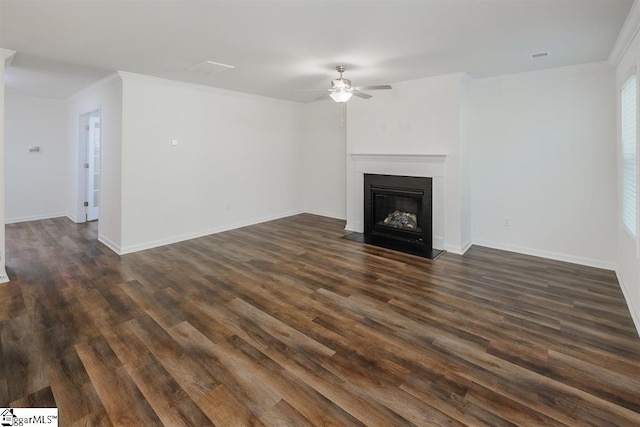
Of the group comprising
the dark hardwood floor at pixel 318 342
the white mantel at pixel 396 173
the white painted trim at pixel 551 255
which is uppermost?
the white mantel at pixel 396 173

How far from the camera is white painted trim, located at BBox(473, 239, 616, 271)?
420 cm

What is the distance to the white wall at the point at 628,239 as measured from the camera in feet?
9.17

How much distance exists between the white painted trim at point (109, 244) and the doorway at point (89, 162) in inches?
75.9

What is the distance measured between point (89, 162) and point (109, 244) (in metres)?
2.86

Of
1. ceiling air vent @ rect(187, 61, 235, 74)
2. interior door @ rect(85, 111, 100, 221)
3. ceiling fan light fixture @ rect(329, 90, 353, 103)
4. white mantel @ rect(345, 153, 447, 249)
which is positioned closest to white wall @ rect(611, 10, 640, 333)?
white mantel @ rect(345, 153, 447, 249)

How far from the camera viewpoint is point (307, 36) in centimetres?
325

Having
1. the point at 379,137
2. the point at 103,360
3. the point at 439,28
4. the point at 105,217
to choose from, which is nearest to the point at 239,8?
the point at 439,28

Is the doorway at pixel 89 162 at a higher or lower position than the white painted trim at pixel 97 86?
lower

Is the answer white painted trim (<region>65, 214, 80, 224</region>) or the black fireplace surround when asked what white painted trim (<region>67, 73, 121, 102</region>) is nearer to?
white painted trim (<region>65, 214, 80, 224</region>)

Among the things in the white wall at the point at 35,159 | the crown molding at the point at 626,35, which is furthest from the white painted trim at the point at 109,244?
the crown molding at the point at 626,35

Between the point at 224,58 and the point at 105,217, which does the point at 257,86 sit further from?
the point at 105,217

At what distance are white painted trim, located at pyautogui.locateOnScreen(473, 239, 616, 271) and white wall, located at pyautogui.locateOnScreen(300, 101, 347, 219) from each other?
3.07 m

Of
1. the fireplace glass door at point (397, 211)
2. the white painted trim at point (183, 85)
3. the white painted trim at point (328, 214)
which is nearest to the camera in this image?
the white painted trim at point (183, 85)

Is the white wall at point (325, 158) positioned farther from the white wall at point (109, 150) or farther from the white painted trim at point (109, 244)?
the white painted trim at point (109, 244)
